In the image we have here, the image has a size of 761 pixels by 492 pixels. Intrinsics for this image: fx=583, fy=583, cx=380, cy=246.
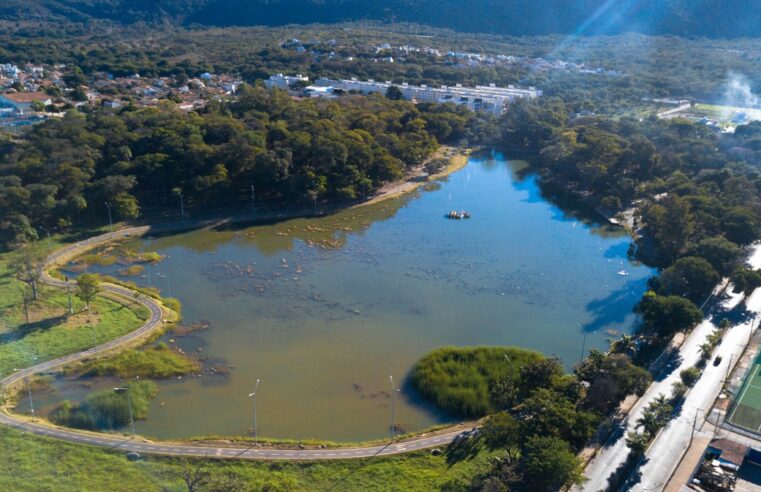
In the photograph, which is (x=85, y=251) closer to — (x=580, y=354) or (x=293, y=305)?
(x=293, y=305)

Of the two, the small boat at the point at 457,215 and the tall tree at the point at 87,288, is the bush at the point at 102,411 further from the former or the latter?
the small boat at the point at 457,215

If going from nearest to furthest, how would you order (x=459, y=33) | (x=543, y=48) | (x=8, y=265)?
(x=8, y=265) < (x=543, y=48) < (x=459, y=33)

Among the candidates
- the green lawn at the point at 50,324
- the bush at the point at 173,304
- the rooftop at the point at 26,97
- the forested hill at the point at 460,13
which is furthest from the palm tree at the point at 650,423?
the forested hill at the point at 460,13

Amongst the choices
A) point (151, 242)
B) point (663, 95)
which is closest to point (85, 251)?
point (151, 242)

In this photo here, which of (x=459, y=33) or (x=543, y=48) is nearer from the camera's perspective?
(x=543, y=48)

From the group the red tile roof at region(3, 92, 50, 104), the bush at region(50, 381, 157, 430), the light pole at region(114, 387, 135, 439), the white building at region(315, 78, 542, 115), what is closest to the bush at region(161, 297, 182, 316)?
the light pole at region(114, 387, 135, 439)
